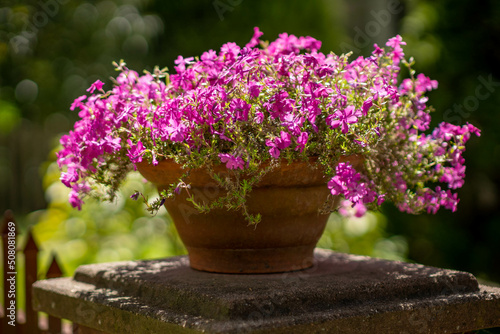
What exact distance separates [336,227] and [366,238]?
0.26m

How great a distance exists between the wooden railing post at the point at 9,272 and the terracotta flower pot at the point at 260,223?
4.85 ft

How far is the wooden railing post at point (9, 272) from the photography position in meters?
2.92

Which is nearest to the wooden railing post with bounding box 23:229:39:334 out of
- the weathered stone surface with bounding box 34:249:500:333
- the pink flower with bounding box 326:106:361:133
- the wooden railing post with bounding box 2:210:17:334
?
the wooden railing post with bounding box 2:210:17:334

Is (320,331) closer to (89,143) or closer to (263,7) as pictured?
(89,143)

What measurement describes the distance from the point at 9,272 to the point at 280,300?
2.00 meters

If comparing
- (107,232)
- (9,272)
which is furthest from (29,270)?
(107,232)

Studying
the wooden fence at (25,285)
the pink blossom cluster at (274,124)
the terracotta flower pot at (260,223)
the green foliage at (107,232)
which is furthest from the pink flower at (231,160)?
the green foliage at (107,232)

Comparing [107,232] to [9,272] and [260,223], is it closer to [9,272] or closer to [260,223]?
[9,272]

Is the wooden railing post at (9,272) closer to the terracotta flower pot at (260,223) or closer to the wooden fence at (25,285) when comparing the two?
the wooden fence at (25,285)

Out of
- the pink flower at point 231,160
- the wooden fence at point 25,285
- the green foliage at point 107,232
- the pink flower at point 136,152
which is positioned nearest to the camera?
the pink flower at point 231,160

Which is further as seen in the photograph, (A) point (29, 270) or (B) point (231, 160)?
(A) point (29, 270)

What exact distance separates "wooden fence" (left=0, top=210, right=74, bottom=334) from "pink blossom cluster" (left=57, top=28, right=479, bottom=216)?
1029 millimetres

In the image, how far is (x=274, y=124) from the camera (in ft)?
5.49

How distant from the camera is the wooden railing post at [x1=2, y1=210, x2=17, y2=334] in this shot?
9.59 ft
